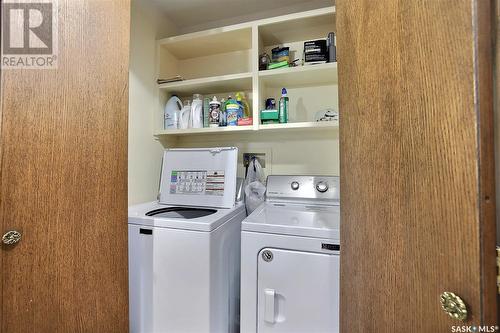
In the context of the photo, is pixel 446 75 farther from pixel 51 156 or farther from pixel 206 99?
pixel 206 99

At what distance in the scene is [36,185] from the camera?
25.7 inches

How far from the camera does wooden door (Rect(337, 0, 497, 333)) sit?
0.39 m

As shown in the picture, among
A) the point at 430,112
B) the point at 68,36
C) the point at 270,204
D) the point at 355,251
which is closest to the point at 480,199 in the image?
the point at 430,112

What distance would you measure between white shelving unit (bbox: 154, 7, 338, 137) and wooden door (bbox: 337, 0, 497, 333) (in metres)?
0.95

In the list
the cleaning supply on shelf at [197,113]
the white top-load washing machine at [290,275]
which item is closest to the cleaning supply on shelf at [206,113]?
the cleaning supply on shelf at [197,113]

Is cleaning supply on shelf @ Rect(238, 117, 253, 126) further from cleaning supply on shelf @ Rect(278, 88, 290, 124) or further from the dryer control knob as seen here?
the dryer control knob

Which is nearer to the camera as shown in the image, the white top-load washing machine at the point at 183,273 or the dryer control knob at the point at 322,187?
the white top-load washing machine at the point at 183,273

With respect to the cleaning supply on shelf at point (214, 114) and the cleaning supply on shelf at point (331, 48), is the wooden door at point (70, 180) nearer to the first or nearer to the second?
the cleaning supply on shelf at point (214, 114)

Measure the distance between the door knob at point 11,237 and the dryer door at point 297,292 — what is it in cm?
97

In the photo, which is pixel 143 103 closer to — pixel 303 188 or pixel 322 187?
pixel 303 188

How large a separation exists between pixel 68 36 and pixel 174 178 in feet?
4.22

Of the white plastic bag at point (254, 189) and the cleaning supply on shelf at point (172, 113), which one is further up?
the cleaning supply on shelf at point (172, 113)

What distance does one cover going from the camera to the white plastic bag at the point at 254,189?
1772 millimetres

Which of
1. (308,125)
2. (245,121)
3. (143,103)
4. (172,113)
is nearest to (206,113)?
(172,113)
